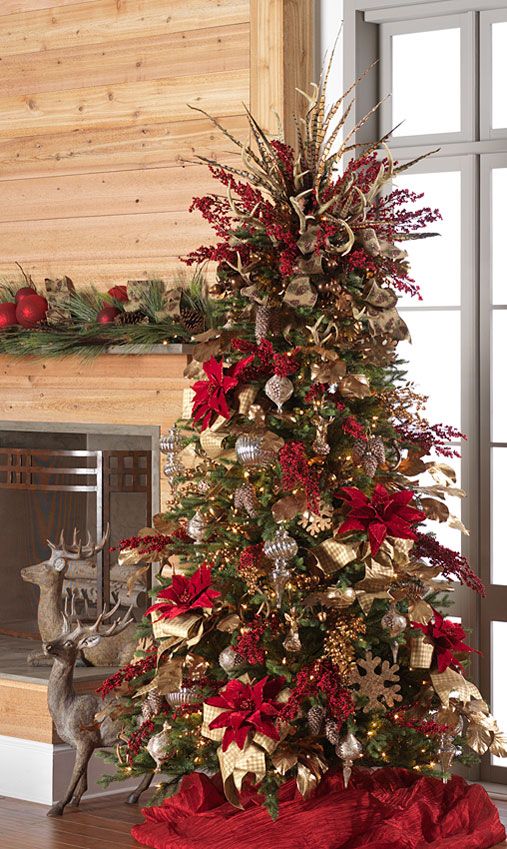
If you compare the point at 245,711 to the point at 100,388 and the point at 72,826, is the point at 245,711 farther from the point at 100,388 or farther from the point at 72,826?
the point at 100,388

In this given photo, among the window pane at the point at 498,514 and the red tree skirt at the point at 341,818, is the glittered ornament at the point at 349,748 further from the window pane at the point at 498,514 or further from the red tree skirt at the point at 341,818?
the window pane at the point at 498,514

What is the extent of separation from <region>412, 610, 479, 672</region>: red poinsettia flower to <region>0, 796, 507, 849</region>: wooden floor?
0.62 metres

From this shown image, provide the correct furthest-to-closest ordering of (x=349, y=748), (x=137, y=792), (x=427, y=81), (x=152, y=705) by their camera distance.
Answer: (x=427, y=81), (x=137, y=792), (x=152, y=705), (x=349, y=748)

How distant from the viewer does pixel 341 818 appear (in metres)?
3.44

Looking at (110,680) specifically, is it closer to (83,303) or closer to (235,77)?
(83,303)

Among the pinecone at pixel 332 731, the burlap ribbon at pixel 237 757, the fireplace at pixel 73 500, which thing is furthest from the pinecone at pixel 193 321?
the pinecone at pixel 332 731

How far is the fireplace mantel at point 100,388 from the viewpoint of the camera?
4375mm

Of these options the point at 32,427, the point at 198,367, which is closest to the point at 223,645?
the point at 198,367

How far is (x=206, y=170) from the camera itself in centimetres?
450

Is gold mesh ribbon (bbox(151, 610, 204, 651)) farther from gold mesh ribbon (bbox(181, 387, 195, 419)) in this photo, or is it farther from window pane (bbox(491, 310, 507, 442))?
window pane (bbox(491, 310, 507, 442))

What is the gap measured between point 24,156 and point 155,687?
7.32 feet

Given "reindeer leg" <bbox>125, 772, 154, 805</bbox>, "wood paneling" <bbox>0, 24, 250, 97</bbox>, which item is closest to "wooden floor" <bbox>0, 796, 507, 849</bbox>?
"reindeer leg" <bbox>125, 772, 154, 805</bbox>

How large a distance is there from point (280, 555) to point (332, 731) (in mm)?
440

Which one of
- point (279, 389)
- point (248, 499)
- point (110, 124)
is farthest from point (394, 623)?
point (110, 124)
